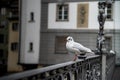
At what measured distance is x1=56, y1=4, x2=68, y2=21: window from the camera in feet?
79.9

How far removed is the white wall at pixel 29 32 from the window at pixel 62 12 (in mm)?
1461

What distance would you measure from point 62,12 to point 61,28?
1119mm

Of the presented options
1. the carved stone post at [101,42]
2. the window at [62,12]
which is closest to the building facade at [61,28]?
the window at [62,12]

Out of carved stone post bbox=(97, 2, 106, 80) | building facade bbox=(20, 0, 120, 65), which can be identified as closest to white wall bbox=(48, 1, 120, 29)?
building facade bbox=(20, 0, 120, 65)

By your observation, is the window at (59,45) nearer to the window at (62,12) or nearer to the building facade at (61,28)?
the building facade at (61,28)

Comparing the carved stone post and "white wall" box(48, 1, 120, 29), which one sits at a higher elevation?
"white wall" box(48, 1, 120, 29)

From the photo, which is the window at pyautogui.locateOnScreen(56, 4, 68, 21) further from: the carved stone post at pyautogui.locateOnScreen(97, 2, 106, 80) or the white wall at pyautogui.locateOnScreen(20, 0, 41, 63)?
the carved stone post at pyautogui.locateOnScreen(97, 2, 106, 80)

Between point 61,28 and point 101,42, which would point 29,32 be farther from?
point 101,42

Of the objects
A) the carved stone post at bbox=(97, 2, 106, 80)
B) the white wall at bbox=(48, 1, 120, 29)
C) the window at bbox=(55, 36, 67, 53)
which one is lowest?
the window at bbox=(55, 36, 67, 53)

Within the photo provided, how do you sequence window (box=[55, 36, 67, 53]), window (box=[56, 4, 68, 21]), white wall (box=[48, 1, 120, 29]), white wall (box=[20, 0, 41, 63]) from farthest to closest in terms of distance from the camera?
white wall (box=[20, 0, 41, 63]) → window (box=[55, 36, 67, 53]) → window (box=[56, 4, 68, 21]) → white wall (box=[48, 1, 120, 29])

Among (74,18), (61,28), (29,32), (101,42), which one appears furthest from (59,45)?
(101,42)

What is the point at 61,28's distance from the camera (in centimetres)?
2420

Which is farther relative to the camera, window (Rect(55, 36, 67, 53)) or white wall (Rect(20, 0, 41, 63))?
white wall (Rect(20, 0, 41, 63))

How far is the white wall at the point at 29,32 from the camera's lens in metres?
25.1
